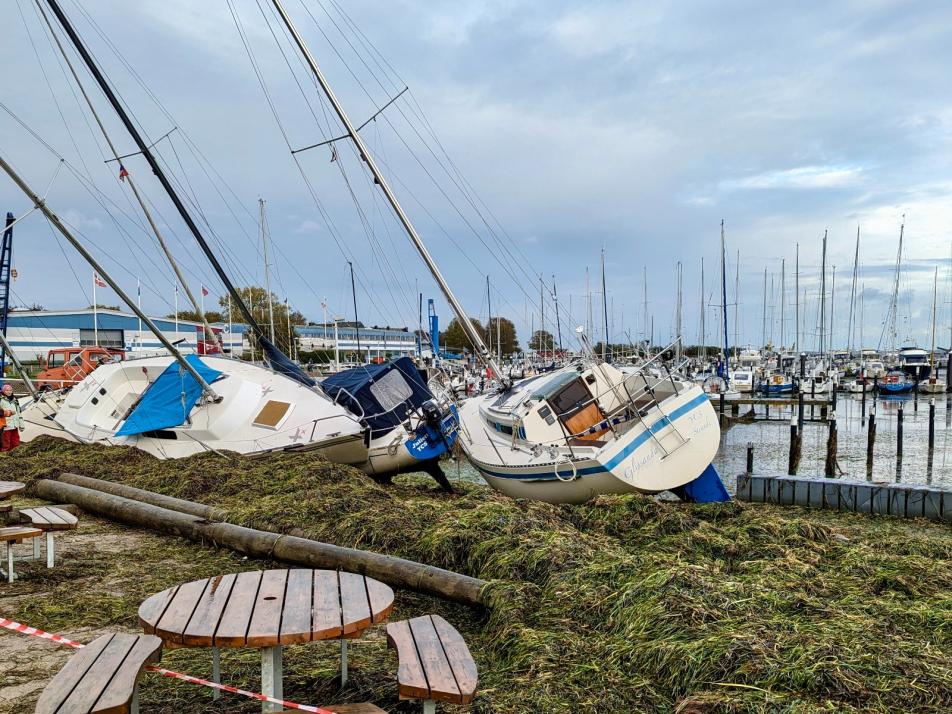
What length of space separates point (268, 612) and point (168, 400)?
41.7 ft

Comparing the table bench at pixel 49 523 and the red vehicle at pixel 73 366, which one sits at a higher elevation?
the red vehicle at pixel 73 366

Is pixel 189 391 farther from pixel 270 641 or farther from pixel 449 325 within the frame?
pixel 449 325

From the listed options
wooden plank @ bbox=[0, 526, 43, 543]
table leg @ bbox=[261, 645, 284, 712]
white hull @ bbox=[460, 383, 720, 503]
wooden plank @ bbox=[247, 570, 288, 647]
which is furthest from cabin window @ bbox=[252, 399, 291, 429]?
table leg @ bbox=[261, 645, 284, 712]

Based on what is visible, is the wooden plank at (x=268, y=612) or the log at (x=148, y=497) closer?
the wooden plank at (x=268, y=612)

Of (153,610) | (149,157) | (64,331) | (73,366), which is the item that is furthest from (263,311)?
(153,610)

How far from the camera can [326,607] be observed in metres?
4.01

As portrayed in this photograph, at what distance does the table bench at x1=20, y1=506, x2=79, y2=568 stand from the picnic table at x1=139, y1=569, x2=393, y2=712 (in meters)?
3.50

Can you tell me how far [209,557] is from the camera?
312 inches

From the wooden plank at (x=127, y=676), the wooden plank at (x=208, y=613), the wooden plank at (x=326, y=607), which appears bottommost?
the wooden plank at (x=127, y=676)

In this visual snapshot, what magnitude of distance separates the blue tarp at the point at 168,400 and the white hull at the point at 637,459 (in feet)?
22.3

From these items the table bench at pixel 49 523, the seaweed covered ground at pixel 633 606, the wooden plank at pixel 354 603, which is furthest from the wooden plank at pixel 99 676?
the table bench at pixel 49 523

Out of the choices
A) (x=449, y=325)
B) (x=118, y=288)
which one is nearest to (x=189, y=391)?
(x=118, y=288)

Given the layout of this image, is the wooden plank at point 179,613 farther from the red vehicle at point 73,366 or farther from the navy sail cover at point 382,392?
the red vehicle at point 73,366

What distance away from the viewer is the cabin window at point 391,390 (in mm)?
16672
